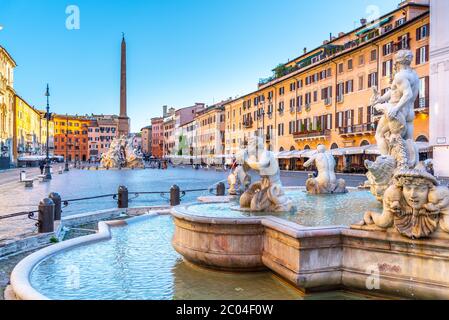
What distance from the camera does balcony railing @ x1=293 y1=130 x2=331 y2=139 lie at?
44062mm

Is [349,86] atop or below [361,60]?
below

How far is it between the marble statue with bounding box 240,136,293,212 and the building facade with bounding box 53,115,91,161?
130685 mm

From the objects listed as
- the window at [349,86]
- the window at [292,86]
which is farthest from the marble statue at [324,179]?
the window at [292,86]

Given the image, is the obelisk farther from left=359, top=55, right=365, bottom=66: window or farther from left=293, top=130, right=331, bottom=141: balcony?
left=359, top=55, right=365, bottom=66: window

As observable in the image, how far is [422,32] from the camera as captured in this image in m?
31.4

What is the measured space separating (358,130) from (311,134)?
8.23 meters

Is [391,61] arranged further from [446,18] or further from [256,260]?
[256,260]

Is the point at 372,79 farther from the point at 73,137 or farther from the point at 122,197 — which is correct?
the point at 73,137

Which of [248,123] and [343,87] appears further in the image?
[248,123]

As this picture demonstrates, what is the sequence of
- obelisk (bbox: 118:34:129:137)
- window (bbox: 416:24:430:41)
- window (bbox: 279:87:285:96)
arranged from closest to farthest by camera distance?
window (bbox: 416:24:430:41), window (bbox: 279:87:285:96), obelisk (bbox: 118:34:129:137)

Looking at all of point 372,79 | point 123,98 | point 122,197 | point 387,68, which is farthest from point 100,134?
point 122,197

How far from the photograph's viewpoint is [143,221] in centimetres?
1061

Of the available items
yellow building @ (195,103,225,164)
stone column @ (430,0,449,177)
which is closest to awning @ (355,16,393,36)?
stone column @ (430,0,449,177)

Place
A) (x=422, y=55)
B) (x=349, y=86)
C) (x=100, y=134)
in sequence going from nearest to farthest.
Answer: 1. (x=422, y=55)
2. (x=349, y=86)
3. (x=100, y=134)
